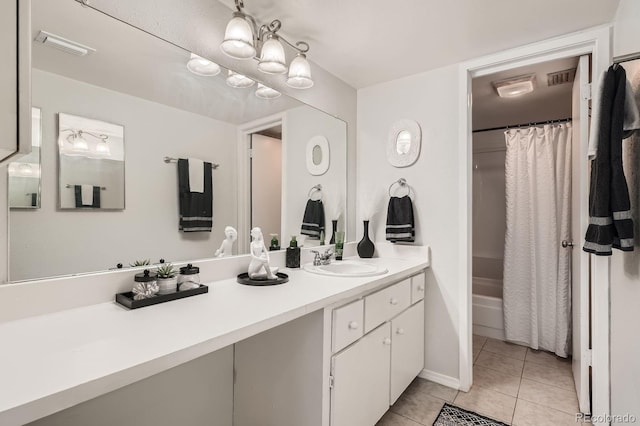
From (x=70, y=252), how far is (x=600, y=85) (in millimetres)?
2232

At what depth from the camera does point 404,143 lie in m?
2.29

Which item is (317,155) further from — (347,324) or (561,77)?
(561,77)

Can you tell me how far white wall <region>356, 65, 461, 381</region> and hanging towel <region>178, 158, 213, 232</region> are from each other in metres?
1.33

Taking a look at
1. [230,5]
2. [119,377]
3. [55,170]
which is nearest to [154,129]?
[55,170]

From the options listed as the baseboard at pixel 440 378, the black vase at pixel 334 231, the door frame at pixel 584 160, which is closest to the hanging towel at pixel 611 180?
the door frame at pixel 584 160

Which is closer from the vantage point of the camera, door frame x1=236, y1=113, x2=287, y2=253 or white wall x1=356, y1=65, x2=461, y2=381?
door frame x1=236, y1=113, x2=287, y2=253

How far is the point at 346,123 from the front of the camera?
244 centimetres

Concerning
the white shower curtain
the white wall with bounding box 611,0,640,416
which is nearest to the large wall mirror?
the white wall with bounding box 611,0,640,416

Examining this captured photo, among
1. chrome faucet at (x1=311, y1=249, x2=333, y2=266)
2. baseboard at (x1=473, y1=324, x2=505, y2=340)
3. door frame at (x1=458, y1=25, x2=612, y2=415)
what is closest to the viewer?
door frame at (x1=458, y1=25, x2=612, y2=415)

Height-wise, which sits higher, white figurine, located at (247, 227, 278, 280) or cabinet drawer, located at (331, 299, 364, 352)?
white figurine, located at (247, 227, 278, 280)

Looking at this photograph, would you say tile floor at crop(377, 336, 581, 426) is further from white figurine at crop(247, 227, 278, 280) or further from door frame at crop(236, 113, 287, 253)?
door frame at crop(236, 113, 287, 253)

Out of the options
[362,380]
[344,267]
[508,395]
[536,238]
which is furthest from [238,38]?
[536,238]

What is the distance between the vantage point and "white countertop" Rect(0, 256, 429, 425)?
0.60 m

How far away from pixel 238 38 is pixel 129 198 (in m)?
0.84
